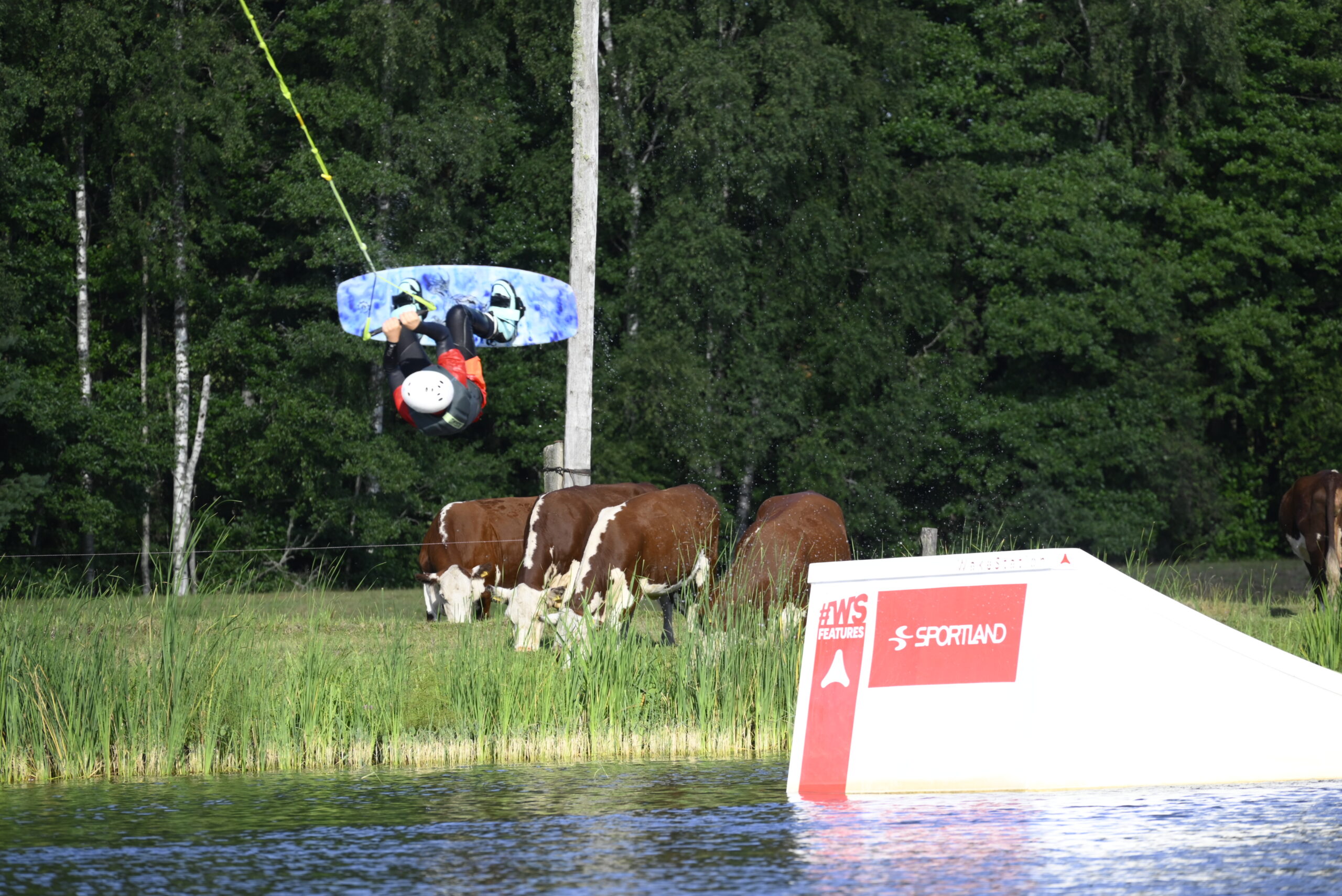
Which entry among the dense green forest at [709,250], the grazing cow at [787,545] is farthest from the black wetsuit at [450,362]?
the dense green forest at [709,250]

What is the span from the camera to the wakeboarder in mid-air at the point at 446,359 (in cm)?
1248

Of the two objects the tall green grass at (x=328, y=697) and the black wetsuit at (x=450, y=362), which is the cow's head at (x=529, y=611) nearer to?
the black wetsuit at (x=450, y=362)

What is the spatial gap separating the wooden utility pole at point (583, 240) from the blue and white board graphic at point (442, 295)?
2166 mm

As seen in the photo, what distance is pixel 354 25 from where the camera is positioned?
2448cm

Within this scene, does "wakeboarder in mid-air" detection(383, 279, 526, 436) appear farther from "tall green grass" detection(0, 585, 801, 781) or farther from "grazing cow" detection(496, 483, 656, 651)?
"tall green grass" detection(0, 585, 801, 781)

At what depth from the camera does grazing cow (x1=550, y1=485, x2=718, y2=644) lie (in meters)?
12.6

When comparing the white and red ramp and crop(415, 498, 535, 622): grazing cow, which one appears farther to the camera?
crop(415, 498, 535, 622): grazing cow

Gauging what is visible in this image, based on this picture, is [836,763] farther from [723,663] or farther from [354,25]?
[354,25]

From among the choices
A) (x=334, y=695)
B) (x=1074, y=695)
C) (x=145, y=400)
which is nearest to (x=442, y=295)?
(x=334, y=695)

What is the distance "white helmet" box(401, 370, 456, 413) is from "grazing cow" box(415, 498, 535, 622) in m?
4.19

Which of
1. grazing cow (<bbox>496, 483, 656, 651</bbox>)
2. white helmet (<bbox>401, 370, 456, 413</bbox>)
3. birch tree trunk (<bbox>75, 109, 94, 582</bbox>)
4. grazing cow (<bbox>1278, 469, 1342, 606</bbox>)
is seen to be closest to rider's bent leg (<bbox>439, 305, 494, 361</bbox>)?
white helmet (<bbox>401, 370, 456, 413</bbox>)

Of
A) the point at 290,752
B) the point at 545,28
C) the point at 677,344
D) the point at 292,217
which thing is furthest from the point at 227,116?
the point at 290,752

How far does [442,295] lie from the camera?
1343 cm

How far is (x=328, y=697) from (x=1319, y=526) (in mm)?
10620
